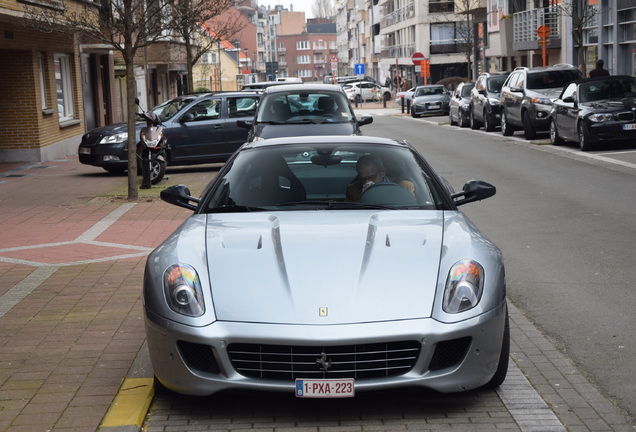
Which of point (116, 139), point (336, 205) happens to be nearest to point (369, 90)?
point (116, 139)

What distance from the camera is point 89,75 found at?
33188mm

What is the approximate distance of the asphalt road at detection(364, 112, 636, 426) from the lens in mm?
6332

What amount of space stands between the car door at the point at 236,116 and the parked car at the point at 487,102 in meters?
12.8

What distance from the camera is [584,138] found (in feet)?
71.8

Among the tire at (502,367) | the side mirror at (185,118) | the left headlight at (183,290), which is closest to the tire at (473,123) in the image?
the side mirror at (185,118)

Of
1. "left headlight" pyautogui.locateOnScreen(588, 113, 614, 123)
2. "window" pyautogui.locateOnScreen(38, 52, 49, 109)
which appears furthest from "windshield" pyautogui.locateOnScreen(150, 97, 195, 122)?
"left headlight" pyautogui.locateOnScreen(588, 113, 614, 123)

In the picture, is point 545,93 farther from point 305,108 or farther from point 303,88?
point 305,108

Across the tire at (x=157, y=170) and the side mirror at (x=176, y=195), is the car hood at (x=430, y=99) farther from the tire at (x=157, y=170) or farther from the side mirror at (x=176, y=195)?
the side mirror at (x=176, y=195)

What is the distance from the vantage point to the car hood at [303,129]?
1540 centimetres

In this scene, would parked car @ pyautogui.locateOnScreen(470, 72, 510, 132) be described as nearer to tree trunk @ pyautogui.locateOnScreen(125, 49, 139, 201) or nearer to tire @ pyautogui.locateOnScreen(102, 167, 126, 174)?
tire @ pyautogui.locateOnScreen(102, 167, 126, 174)

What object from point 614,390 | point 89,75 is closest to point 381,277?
point 614,390

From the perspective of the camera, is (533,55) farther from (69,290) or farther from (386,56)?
(386,56)

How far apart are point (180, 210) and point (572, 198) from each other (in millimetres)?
5527

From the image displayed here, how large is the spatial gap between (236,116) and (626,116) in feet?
27.4
